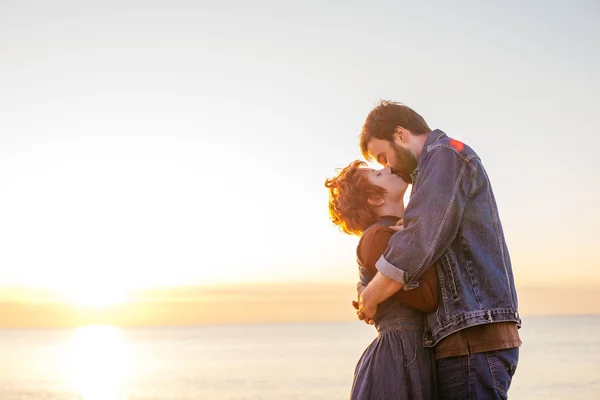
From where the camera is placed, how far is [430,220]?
9.29 feet

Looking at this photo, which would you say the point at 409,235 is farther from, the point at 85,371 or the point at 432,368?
the point at 85,371

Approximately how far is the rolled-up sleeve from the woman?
11cm

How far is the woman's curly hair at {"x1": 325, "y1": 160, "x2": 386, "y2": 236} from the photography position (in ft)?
10.9

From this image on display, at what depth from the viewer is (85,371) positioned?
1241 inches

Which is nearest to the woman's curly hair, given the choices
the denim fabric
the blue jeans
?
the denim fabric

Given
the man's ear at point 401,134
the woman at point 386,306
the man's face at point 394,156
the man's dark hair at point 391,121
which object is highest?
the man's dark hair at point 391,121

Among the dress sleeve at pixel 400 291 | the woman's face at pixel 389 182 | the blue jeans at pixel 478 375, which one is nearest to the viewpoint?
the blue jeans at pixel 478 375

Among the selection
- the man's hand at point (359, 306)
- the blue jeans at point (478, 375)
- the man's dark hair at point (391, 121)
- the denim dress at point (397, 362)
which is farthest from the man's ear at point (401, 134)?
the blue jeans at point (478, 375)

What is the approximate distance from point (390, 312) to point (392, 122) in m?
0.83

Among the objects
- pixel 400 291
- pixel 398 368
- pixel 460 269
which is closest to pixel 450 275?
pixel 460 269

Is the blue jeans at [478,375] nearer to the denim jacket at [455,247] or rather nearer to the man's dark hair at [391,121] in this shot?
the denim jacket at [455,247]

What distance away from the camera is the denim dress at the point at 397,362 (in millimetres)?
2920

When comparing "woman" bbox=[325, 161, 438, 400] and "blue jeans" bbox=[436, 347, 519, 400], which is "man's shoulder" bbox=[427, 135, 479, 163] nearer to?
"woman" bbox=[325, 161, 438, 400]

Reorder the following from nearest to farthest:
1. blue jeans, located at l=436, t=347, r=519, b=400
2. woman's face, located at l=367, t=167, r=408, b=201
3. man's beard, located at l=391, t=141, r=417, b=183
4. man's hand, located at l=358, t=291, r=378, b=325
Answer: blue jeans, located at l=436, t=347, r=519, b=400 < man's hand, located at l=358, t=291, r=378, b=325 < man's beard, located at l=391, t=141, r=417, b=183 < woman's face, located at l=367, t=167, r=408, b=201
